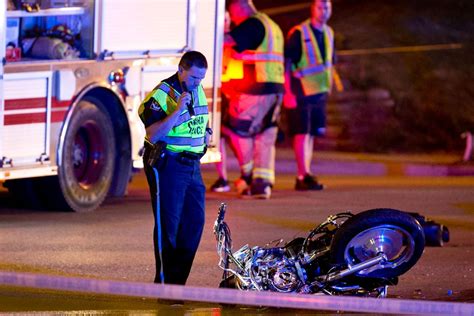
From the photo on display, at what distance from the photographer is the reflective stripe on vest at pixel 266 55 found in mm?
13703

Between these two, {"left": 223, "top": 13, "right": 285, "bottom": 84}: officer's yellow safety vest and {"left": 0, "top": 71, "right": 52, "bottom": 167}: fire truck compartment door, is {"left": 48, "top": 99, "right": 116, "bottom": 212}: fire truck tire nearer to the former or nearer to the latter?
{"left": 0, "top": 71, "right": 52, "bottom": 167}: fire truck compartment door

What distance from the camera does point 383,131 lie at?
19.1m

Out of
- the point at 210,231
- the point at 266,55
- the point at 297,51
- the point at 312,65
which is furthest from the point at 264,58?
the point at 210,231

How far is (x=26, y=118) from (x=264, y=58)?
9.84 ft

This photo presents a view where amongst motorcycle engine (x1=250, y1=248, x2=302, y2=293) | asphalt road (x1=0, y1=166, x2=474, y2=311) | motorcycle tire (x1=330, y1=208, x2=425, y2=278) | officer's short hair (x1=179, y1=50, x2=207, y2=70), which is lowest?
asphalt road (x1=0, y1=166, x2=474, y2=311)

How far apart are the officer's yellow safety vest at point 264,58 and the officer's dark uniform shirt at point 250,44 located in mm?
43

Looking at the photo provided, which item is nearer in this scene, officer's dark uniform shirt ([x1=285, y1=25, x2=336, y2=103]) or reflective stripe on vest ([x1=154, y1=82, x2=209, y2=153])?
reflective stripe on vest ([x1=154, y1=82, x2=209, y2=153])

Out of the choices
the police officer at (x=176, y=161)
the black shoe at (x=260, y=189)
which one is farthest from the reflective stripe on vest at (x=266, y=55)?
the police officer at (x=176, y=161)

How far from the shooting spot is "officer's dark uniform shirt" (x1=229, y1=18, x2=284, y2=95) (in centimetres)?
1359

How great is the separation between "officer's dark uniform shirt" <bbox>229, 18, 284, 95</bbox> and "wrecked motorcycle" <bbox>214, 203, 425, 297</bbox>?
5.58 metres

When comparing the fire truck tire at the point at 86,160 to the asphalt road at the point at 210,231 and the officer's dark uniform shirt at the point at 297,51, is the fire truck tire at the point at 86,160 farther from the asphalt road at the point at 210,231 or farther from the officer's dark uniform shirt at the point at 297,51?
the officer's dark uniform shirt at the point at 297,51

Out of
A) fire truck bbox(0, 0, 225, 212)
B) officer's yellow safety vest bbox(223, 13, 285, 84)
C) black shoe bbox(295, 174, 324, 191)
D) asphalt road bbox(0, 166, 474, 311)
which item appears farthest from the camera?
black shoe bbox(295, 174, 324, 191)

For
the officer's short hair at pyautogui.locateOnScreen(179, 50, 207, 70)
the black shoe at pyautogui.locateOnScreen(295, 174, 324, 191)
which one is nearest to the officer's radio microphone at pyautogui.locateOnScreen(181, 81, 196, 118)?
the officer's short hair at pyautogui.locateOnScreen(179, 50, 207, 70)

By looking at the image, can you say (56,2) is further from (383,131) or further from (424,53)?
(424,53)
